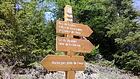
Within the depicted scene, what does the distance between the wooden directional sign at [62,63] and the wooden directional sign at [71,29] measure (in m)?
0.56

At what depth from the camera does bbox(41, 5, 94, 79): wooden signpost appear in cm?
678

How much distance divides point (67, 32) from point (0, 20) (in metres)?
6.81

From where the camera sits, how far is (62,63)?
6.91m

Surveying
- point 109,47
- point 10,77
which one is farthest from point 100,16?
point 10,77

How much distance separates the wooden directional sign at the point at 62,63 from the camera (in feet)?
21.9

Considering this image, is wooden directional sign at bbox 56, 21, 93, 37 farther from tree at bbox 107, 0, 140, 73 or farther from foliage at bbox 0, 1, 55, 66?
tree at bbox 107, 0, 140, 73

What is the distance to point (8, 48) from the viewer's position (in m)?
13.4

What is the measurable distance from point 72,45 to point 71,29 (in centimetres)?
36

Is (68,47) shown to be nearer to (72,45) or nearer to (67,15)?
(72,45)

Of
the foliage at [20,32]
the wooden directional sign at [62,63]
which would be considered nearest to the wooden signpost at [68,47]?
the wooden directional sign at [62,63]

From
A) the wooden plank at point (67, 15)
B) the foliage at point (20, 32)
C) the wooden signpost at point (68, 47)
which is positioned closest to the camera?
the wooden signpost at point (68, 47)

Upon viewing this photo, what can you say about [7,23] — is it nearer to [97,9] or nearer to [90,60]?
[90,60]

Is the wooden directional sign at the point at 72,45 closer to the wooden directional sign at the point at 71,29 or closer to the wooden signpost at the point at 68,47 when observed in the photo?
the wooden signpost at the point at 68,47

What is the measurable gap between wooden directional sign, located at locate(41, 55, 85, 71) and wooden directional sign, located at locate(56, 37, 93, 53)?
0.19m
